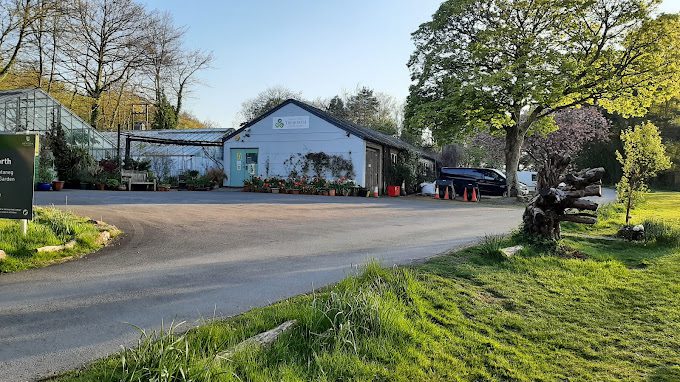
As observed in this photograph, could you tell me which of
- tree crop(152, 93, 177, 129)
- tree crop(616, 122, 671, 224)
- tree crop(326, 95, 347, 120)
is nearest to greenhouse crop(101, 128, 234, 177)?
tree crop(152, 93, 177, 129)

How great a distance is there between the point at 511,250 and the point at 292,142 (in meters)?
21.6

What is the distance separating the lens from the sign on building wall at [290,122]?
27359mm

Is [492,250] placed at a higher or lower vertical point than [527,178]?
lower

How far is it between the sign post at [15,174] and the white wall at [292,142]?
64.4ft

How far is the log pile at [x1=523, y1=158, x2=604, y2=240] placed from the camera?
7926 millimetres

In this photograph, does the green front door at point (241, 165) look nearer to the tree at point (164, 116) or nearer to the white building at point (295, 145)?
the white building at point (295, 145)

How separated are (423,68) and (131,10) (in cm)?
2321

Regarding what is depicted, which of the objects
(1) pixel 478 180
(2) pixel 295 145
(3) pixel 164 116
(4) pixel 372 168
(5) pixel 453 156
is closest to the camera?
(1) pixel 478 180

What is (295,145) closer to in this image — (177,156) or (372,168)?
(372,168)

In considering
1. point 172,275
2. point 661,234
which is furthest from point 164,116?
point 661,234

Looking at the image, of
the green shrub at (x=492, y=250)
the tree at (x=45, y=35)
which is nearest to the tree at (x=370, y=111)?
the tree at (x=45, y=35)

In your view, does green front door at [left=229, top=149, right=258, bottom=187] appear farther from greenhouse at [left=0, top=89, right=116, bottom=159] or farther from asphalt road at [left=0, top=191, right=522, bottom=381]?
asphalt road at [left=0, top=191, right=522, bottom=381]

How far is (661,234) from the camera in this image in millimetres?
9391

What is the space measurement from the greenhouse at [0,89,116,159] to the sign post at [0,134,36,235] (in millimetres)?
17512
